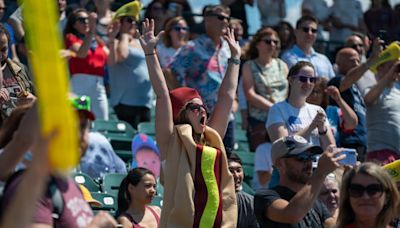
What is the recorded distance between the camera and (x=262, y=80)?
446 inches

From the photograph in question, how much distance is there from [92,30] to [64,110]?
7183mm

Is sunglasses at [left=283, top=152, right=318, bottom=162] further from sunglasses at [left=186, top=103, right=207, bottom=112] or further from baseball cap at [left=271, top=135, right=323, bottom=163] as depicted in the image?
sunglasses at [left=186, top=103, right=207, bottom=112]

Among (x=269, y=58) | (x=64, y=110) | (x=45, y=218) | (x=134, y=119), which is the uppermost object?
(x=64, y=110)

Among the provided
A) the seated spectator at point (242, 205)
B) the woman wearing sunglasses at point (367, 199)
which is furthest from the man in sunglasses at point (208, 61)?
the woman wearing sunglasses at point (367, 199)

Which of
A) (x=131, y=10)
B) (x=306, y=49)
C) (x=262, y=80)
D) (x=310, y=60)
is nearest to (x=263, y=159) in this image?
(x=262, y=80)

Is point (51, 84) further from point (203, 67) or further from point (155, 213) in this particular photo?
point (203, 67)

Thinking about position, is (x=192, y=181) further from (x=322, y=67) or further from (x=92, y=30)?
(x=322, y=67)

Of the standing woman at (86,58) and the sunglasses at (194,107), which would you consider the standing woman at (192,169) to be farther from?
the standing woman at (86,58)

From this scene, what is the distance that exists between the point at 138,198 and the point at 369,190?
2.32m

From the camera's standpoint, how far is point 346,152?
773 centimetres

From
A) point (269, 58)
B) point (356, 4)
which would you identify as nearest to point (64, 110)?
point (269, 58)

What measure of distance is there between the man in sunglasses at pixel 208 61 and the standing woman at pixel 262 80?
0.77 metres

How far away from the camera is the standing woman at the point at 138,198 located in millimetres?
7918

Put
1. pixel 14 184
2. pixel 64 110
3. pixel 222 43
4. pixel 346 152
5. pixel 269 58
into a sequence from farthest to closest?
pixel 269 58 → pixel 222 43 → pixel 346 152 → pixel 14 184 → pixel 64 110
